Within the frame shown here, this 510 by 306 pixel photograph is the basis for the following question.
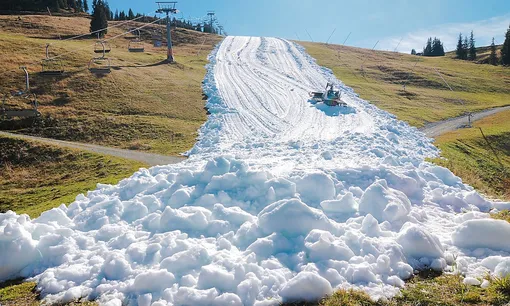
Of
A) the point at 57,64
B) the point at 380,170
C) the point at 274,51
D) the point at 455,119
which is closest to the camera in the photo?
the point at 380,170

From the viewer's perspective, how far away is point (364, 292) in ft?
25.3

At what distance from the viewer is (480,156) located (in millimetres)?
23906

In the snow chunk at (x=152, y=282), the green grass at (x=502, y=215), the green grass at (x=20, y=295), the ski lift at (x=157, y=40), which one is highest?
the ski lift at (x=157, y=40)

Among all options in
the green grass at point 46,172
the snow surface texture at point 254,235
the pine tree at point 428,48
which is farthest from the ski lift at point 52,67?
the pine tree at point 428,48

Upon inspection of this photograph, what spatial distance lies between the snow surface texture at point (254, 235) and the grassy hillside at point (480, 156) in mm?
4053

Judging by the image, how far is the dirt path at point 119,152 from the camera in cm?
2155

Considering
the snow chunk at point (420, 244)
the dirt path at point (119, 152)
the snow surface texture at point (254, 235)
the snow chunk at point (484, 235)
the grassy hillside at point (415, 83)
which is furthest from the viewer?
the grassy hillside at point (415, 83)

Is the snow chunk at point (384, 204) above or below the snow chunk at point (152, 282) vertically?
above

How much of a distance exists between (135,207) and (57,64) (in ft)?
114

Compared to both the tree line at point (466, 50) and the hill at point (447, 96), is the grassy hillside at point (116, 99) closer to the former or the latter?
Answer: the hill at point (447, 96)

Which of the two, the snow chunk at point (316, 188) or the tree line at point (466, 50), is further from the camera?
the tree line at point (466, 50)

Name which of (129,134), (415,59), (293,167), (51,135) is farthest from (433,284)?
(415,59)

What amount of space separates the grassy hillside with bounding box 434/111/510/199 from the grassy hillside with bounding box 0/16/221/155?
16.1 m

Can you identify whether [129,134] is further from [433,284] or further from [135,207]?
[433,284]
